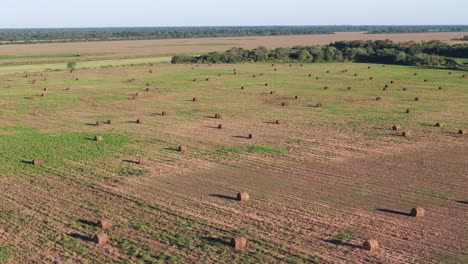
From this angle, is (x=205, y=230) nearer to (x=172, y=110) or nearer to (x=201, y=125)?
(x=201, y=125)

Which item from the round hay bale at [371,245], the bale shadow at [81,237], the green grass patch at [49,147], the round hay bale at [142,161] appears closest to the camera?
the round hay bale at [371,245]

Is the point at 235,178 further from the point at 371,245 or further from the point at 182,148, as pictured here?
the point at 371,245

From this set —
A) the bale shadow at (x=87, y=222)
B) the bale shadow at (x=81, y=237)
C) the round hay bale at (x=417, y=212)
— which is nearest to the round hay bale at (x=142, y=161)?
the bale shadow at (x=87, y=222)

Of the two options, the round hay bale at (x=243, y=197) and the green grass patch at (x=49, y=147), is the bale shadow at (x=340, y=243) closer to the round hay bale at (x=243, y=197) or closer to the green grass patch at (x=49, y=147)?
the round hay bale at (x=243, y=197)

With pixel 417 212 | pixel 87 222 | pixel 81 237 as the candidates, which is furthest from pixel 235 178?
pixel 81 237

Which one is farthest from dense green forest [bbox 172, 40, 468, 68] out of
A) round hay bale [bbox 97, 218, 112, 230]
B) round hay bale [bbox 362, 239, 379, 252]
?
round hay bale [bbox 97, 218, 112, 230]
